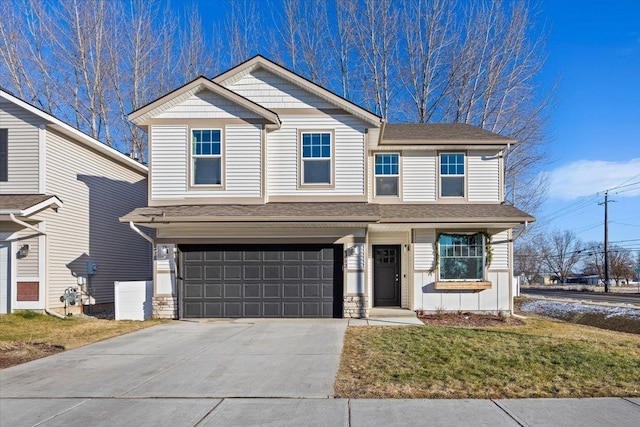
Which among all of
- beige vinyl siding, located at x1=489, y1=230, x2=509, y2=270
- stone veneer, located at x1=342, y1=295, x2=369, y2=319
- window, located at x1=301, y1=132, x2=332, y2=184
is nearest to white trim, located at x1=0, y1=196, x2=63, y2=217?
window, located at x1=301, y1=132, x2=332, y2=184

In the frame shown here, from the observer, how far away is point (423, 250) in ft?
49.0

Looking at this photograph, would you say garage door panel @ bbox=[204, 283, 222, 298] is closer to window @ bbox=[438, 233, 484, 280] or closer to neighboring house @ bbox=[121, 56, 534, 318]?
neighboring house @ bbox=[121, 56, 534, 318]

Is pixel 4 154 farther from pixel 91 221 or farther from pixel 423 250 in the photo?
pixel 423 250

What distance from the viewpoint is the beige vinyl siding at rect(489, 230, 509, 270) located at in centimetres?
1496

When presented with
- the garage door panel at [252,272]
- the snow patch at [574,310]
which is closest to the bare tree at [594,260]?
the snow patch at [574,310]

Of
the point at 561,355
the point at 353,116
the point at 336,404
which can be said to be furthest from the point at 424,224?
the point at 336,404

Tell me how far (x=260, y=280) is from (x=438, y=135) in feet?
23.5

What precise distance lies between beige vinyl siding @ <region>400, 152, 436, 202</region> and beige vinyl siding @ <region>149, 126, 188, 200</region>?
6.46m

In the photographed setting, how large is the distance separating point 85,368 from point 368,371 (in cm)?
440

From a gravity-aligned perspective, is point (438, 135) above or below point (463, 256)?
above

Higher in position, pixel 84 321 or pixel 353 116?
pixel 353 116

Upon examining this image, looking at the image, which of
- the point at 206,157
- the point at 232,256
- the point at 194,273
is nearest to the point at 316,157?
the point at 206,157

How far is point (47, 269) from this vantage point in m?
Result: 14.1

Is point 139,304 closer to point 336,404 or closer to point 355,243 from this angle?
point 355,243
